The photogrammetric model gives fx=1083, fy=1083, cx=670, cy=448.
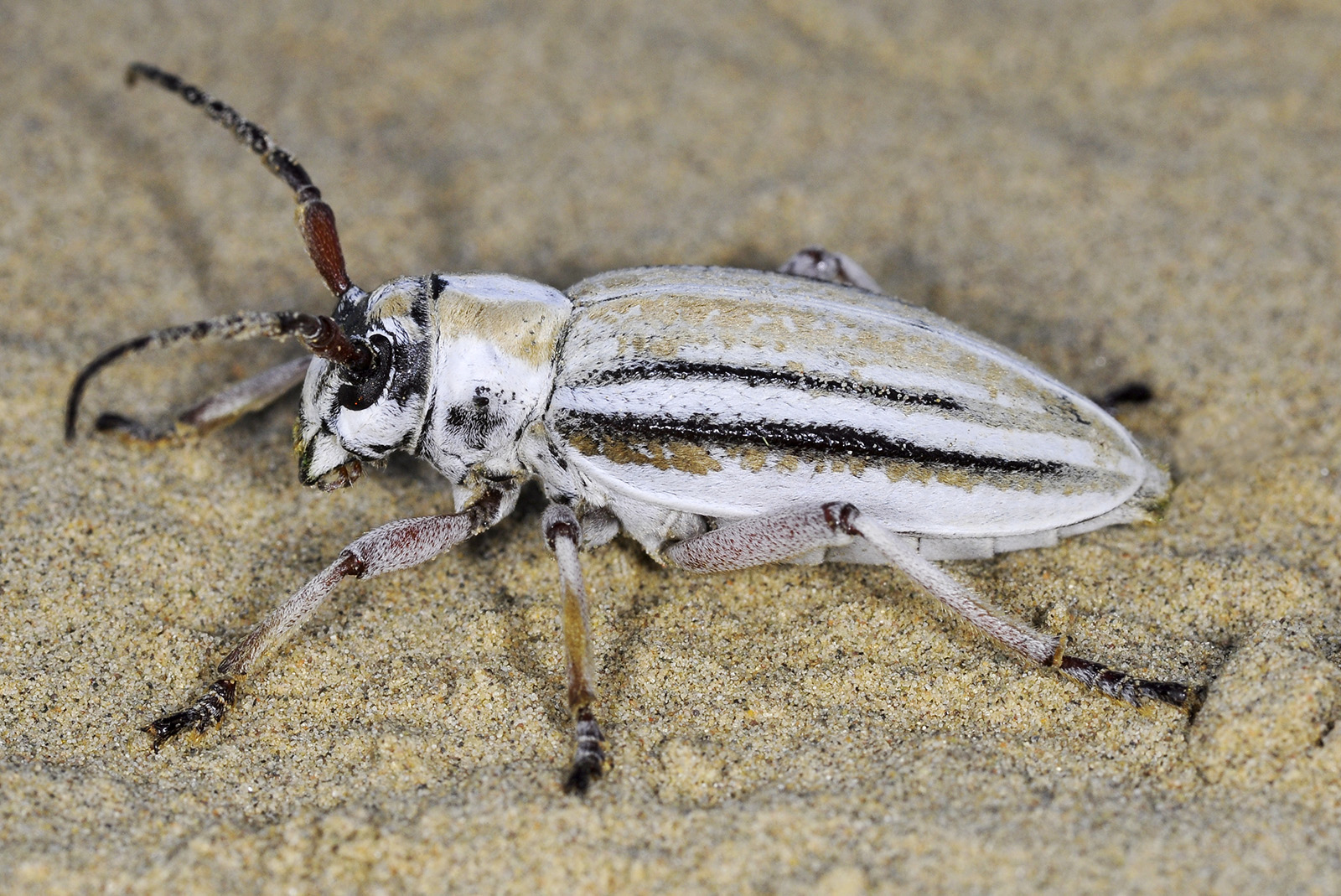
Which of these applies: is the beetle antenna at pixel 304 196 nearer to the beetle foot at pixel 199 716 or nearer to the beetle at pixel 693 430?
the beetle at pixel 693 430

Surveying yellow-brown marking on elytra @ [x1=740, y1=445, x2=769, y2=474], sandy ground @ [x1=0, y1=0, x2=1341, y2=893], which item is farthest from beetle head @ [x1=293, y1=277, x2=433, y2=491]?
yellow-brown marking on elytra @ [x1=740, y1=445, x2=769, y2=474]

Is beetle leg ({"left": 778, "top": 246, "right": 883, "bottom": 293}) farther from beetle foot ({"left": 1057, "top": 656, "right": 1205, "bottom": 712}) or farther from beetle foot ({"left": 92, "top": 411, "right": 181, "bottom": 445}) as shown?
beetle foot ({"left": 92, "top": 411, "right": 181, "bottom": 445})

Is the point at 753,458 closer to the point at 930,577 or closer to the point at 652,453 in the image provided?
the point at 652,453

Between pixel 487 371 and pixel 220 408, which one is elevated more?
pixel 487 371

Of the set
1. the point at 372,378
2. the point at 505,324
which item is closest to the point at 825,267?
the point at 505,324

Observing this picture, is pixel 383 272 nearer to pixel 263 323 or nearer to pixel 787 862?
pixel 263 323
